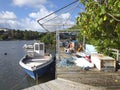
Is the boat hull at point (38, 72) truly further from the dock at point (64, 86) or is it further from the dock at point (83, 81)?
the dock at point (64, 86)

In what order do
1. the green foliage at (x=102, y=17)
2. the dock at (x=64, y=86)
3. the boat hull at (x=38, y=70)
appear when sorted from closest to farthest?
the green foliage at (x=102, y=17) → the dock at (x=64, y=86) → the boat hull at (x=38, y=70)

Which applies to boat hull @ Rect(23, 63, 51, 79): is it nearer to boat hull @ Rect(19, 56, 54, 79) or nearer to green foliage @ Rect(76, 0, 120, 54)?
boat hull @ Rect(19, 56, 54, 79)

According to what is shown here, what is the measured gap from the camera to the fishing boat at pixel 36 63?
1926 centimetres

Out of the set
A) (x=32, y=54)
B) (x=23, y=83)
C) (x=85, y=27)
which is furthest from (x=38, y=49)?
(x=85, y=27)

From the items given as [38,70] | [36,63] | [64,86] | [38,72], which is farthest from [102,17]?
[36,63]

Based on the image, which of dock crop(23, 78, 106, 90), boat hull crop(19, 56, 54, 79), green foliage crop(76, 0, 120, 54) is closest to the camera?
green foliage crop(76, 0, 120, 54)

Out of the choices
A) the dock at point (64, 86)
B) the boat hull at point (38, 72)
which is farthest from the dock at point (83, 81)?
the boat hull at point (38, 72)

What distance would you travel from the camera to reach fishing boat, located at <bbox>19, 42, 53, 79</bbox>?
1926 cm

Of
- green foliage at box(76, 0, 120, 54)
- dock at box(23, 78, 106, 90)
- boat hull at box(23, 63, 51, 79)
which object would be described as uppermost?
green foliage at box(76, 0, 120, 54)

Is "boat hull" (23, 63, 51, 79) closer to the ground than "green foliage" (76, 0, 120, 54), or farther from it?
closer to the ground

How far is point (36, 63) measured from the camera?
2131 cm

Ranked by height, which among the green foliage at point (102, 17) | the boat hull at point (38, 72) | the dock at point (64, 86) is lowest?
the boat hull at point (38, 72)

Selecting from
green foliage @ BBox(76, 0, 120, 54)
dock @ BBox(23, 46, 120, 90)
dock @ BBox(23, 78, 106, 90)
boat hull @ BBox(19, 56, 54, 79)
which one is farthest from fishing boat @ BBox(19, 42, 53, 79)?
green foliage @ BBox(76, 0, 120, 54)

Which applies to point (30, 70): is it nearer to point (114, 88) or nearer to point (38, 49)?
point (38, 49)
